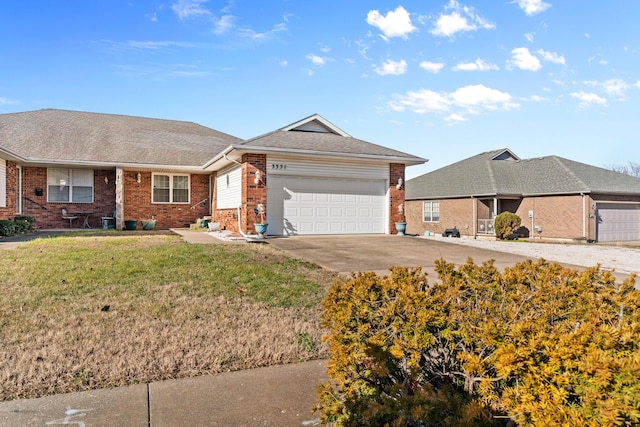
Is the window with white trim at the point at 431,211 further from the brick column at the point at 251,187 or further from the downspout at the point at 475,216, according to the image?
the brick column at the point at 251,187

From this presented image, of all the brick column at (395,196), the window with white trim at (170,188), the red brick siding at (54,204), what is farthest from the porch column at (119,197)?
the brick column at (395,196)

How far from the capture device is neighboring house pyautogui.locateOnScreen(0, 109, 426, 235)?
14.1 metres

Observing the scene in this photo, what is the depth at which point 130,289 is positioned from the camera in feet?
19.2

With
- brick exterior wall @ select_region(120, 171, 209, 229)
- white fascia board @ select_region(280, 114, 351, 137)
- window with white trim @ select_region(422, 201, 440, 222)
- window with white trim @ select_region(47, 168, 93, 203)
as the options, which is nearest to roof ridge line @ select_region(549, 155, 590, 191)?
window with white trim @ select_region(422, 201, 440, 222)

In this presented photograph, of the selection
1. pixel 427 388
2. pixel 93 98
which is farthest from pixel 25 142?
pixel 427 388

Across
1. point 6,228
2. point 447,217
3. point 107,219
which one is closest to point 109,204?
point 107,219

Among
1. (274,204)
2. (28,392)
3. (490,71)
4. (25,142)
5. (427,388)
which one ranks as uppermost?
(490,71)

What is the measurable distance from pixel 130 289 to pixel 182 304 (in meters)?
1.07

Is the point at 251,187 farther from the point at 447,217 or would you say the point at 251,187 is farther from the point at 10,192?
the point at 447,217

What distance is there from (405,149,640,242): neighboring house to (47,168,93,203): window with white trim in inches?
848

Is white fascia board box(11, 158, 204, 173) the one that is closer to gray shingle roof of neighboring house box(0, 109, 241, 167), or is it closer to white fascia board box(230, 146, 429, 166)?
gray shingle roof of neighboring house box(0, 109, 241, 167)

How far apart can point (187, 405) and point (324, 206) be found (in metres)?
11.8

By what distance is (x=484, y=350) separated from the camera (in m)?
2.21

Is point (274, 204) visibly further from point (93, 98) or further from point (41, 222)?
point (93, 98)
